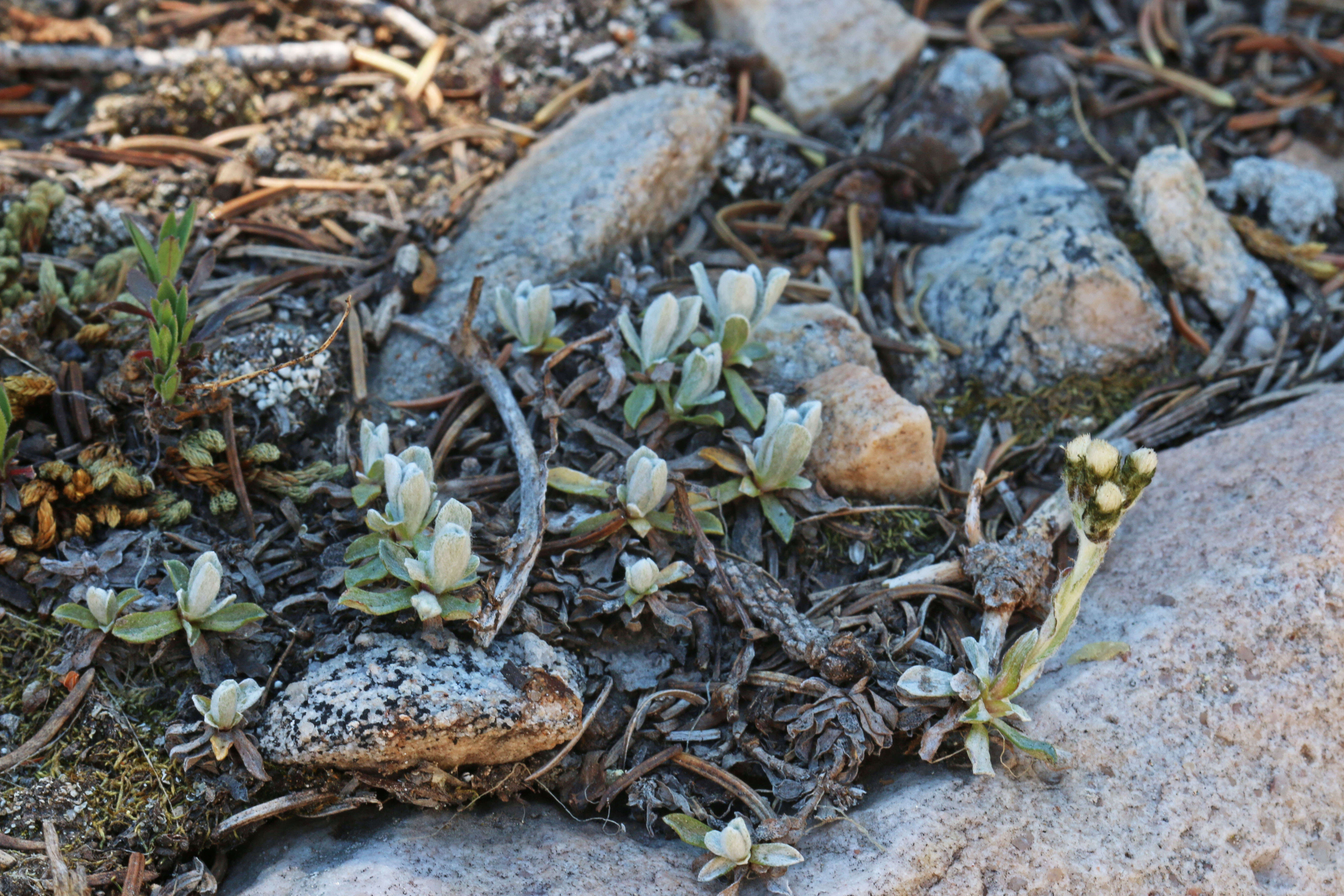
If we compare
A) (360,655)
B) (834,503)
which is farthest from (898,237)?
(360,655)

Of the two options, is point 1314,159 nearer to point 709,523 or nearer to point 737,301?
point 737,301

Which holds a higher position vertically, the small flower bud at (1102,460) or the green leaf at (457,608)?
the small flower bud at (1102,460)

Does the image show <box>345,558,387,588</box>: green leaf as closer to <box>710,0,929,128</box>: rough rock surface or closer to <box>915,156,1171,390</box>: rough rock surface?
<box>915,156,1171,390</box>: rough rock surface

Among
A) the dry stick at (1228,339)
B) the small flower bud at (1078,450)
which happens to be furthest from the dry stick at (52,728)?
the dry stick at (1228,339)

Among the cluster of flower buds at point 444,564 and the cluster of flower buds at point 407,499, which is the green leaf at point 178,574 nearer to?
the cluster of flower buds at point 407,499

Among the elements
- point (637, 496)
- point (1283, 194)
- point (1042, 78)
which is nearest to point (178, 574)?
point (637, 496)
